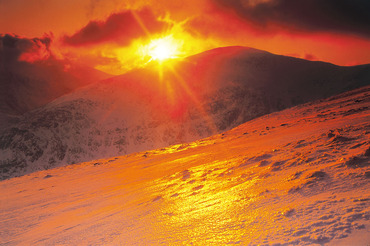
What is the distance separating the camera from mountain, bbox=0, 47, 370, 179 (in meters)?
40.1

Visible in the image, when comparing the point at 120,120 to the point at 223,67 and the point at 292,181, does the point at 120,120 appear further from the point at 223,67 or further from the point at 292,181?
the point at 292,181

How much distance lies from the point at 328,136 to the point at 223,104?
4308cm

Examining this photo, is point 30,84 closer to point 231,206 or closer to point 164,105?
point 164,105

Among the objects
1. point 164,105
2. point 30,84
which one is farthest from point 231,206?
point 30,84

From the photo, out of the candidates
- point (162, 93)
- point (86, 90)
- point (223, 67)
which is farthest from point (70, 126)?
point (223, 67)

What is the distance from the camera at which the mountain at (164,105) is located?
132ft

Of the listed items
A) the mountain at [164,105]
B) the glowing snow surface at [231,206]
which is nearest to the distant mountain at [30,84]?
the mountain at [164,105]

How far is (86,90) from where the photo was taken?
5356 cm

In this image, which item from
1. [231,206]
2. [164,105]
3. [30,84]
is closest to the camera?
[231,206]

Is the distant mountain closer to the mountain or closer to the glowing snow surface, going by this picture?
the mountain

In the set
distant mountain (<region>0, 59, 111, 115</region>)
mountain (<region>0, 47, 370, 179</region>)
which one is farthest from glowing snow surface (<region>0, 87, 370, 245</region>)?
distant mountain (<region>0, 59, 111, 115</region>)

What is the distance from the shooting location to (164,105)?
161 ft

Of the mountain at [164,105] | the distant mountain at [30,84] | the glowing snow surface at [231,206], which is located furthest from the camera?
the distant mountain at [30,84]

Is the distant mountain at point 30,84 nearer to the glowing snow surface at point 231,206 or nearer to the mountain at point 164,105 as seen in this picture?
the mountain at point 164,105
